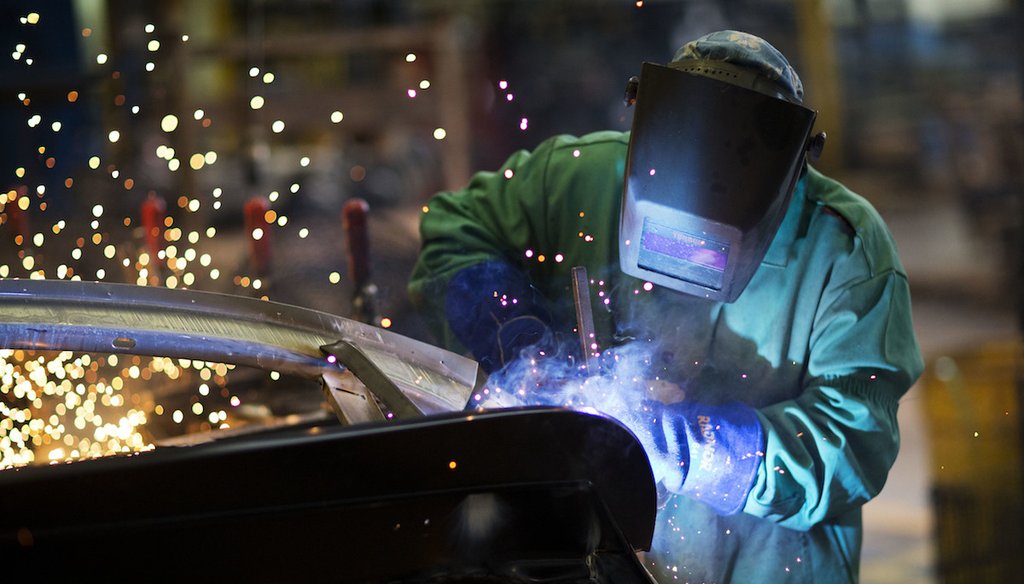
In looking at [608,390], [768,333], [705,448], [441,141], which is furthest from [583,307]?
[441,141]

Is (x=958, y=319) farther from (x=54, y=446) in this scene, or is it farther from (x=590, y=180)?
(x=54, y=446)

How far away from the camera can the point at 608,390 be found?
68.9 inches

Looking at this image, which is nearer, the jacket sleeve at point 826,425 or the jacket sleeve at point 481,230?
the jacket sleeve at point 826,425

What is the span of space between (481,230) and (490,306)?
17 cm

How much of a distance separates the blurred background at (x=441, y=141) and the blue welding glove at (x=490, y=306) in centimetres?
28

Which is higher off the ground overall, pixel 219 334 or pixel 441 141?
pixel 219 334

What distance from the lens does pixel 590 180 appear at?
6.95 feet

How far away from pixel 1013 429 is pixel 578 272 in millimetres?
3237

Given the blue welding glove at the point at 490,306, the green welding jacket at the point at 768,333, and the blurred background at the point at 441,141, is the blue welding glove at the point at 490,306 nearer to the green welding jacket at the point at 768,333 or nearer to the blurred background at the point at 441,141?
the green welding jacket at the point at 768,333

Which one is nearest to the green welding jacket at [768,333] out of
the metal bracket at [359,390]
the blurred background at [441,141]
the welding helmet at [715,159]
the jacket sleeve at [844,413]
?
the jacket sleeve at [844,413]

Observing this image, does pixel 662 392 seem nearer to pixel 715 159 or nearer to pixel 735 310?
pixel 735 310

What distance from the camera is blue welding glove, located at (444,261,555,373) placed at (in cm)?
209

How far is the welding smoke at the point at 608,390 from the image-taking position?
1.58 meters

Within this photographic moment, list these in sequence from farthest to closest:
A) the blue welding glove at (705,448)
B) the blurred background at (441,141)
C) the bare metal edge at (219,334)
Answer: the blurred background at (441,141) → the blue welding glove at (705,448) → the bare metal edge at (219,334)
